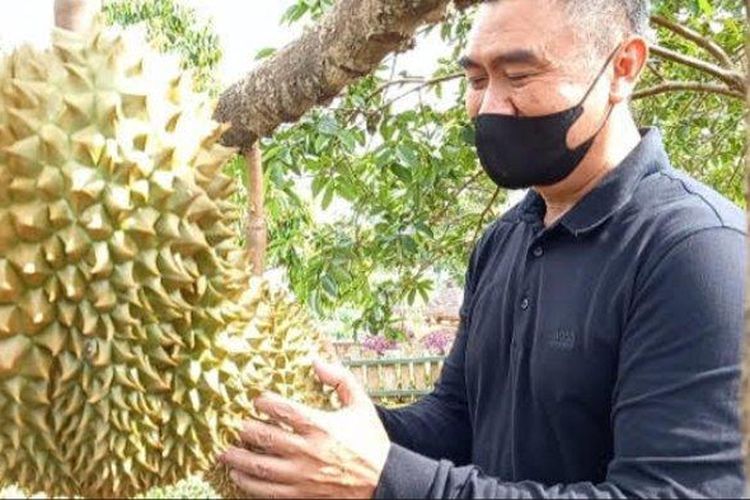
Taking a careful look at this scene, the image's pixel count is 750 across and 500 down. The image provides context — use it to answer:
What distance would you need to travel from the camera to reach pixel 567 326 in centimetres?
154

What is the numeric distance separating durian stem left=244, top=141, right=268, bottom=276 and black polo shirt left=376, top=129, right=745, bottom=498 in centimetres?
32

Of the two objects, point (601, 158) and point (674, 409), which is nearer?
point (674, 409)

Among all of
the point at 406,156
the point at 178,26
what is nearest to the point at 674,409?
the point at 406,156

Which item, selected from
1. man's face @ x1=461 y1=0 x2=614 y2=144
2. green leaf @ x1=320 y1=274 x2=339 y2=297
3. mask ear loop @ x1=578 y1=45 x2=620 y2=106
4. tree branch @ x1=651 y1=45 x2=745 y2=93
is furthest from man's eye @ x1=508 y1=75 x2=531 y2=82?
tree branch @ x1=651 y1=45 x2=745 y2=93

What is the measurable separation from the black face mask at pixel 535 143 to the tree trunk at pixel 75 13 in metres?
0.70

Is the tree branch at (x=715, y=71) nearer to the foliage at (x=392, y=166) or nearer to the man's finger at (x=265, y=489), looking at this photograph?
the foliage at (x=392, y=166)

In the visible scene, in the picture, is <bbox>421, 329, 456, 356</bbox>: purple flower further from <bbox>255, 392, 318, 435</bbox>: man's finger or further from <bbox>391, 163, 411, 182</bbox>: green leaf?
<bbox>255, 392, 318, 435</bbox>: man's finger

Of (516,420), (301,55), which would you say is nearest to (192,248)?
(301,55)

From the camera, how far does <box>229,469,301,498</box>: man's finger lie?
4.06 ft

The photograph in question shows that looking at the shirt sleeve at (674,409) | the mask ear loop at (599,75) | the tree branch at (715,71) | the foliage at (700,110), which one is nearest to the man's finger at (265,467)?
the shirt sleeve at (674,409)

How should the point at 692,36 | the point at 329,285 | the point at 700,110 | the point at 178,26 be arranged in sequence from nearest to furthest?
the point at 329,285
the point at 692,36
the point at 700,110
the point at 178,26

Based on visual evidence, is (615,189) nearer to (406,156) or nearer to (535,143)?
(535,143)

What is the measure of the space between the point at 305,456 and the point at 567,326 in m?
0.49

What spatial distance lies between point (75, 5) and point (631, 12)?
0.94 metres
